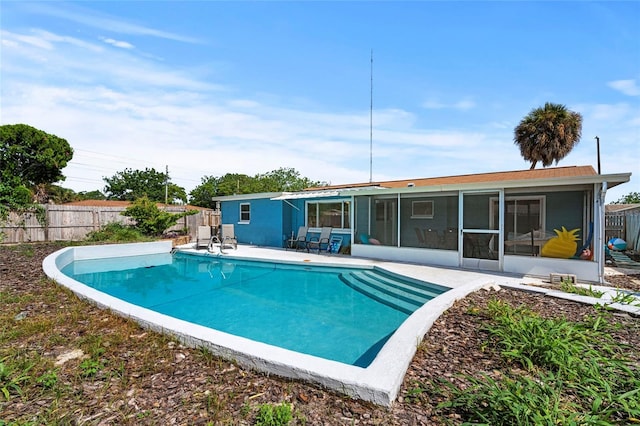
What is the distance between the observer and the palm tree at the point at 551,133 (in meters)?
19.5

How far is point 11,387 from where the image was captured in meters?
2.72

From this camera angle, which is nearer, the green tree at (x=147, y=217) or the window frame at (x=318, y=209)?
the window frame at (x=318, y=209)

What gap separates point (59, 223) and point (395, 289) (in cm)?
1752

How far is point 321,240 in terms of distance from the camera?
44.2 ft

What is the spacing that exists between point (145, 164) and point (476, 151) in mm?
47186

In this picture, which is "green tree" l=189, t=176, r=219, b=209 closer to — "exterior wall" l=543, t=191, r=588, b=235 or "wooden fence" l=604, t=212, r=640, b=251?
"exterior wall" l=543, t=191, r=588, b=235

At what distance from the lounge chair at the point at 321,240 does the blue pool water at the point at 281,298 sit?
2557mm

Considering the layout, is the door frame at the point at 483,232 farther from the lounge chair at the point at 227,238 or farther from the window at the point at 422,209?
the lounge chair at the point at 227,238

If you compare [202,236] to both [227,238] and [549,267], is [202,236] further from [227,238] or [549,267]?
[549,267]

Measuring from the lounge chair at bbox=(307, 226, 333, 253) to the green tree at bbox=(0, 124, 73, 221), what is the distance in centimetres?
2076

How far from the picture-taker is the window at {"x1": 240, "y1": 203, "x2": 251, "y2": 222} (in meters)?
17.1

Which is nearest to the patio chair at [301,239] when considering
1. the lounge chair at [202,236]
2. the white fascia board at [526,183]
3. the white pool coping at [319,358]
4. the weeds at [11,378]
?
the white fascia board at [526,183]

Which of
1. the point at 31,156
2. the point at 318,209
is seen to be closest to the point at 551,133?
the point at 318,209

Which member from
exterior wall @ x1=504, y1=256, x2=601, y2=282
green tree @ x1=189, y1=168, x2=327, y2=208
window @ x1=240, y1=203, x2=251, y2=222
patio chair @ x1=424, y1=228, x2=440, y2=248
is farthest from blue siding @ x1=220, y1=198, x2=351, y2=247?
green tree @ x1=189, y1=168, x2=327, y2=208
